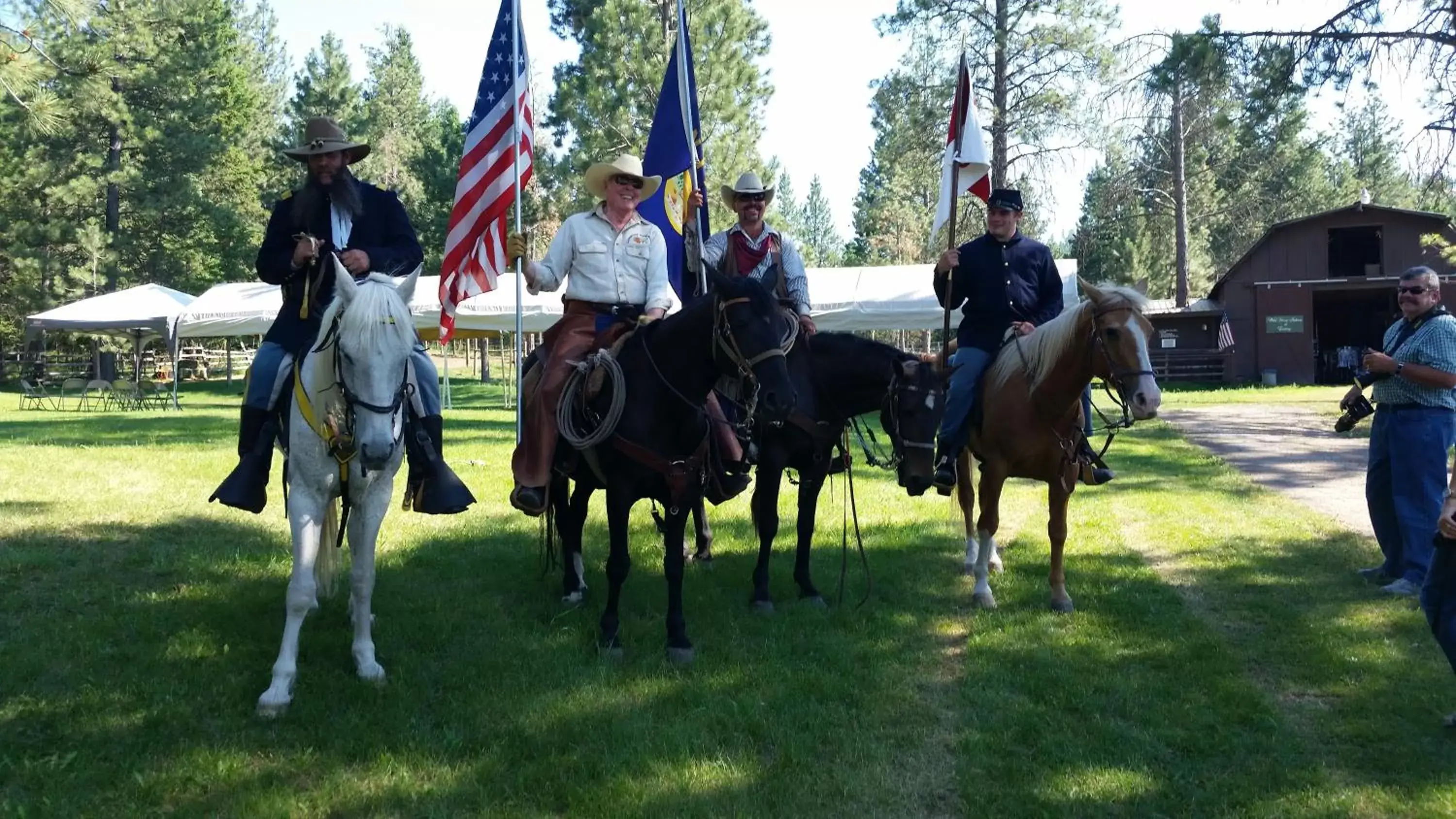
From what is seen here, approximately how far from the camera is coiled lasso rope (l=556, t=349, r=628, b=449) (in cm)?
551

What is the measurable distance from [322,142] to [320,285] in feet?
2.73

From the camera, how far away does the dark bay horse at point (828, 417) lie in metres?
6.49

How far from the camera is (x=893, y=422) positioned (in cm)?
664

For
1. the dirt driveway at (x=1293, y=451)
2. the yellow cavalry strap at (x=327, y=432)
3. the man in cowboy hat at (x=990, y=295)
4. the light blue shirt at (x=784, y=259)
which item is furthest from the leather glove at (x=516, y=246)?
the dirt driveway at (x=1293, y=451)

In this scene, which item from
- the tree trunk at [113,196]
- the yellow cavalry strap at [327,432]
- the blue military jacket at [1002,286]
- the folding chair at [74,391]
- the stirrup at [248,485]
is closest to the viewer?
the yellow cavalry strap at [327,432]

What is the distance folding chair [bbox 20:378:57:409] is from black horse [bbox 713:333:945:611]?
83.3 ft

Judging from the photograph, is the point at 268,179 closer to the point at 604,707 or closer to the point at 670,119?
the point at 670,119

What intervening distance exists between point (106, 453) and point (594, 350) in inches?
450

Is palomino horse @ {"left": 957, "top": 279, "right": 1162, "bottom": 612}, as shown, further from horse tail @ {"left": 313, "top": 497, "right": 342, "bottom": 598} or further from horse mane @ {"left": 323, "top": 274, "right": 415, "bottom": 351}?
horse tail @ {"left": 313, "top": 497, "right": 342, "bottom": 598}

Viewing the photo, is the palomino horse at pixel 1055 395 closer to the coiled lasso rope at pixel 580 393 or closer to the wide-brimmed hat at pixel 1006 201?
the wide-brimmed hat at pixel 1006 201

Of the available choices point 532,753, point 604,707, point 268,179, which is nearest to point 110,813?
point 532,753

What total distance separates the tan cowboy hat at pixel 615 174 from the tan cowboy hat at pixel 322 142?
1393 mm

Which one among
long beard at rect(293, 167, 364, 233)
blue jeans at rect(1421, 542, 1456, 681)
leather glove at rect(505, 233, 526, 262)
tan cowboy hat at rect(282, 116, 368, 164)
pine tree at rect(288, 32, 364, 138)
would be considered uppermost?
pine tree at rect(288, 32, 364, 138)

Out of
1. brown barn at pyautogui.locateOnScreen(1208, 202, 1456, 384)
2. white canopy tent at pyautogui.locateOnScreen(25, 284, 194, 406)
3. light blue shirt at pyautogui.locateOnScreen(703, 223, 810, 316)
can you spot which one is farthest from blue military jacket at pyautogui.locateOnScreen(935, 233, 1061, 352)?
brown barn at pyautogui.locateOnScreen(1208, 202, 1456, 384)
